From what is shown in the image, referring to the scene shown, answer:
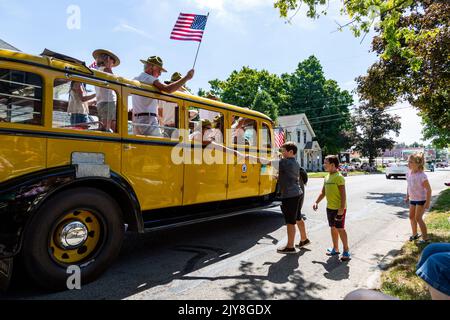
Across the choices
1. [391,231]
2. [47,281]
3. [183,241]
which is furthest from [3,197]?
[391,231]

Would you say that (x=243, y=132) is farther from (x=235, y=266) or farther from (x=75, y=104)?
(x=75, y=104)

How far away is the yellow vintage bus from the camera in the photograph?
3.18m

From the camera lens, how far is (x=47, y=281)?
131 inches

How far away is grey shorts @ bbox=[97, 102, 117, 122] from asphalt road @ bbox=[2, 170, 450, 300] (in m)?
2.01

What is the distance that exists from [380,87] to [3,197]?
1402 cm

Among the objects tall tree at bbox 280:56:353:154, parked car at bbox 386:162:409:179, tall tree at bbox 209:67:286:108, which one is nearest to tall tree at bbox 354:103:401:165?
tall tree at bbox 280:56:353:154

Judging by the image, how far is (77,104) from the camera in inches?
155

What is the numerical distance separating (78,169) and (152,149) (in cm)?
114

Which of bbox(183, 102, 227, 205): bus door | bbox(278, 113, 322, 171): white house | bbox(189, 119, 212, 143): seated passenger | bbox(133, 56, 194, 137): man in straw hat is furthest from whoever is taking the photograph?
bbox(278, 113, 322, 171): white house

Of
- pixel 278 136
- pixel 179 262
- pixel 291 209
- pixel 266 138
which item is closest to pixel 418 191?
pixel 291 209

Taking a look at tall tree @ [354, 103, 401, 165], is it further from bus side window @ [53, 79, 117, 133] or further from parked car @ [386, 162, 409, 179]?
bus side window @ [53, 79, 117, 133]

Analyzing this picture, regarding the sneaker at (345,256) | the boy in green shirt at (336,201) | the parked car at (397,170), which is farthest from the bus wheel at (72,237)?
the parked car at (397,170)
